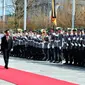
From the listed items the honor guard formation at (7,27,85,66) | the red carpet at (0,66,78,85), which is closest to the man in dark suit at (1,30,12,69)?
the red carpet at (0,66,78,85)

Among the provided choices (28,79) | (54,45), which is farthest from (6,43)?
(28,79)

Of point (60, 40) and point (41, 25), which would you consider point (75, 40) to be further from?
point (41, 25)

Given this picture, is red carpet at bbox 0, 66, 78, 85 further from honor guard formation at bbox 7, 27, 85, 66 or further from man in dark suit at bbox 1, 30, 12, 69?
honor guard formation at bbox 7, 27, 85, 66

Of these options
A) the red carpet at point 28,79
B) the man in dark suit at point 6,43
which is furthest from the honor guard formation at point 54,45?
the red carpet at point 28,79

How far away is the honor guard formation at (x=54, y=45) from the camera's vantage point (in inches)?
704

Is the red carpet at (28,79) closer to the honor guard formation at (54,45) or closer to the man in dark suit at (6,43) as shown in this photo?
the man in dark suit at (6,43)

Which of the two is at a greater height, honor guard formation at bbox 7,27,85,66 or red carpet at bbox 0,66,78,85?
honor guard formation at bbox 7,27,85,66

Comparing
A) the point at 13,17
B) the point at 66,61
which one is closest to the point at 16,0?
the point at 13,17

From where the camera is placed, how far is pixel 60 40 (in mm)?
18875

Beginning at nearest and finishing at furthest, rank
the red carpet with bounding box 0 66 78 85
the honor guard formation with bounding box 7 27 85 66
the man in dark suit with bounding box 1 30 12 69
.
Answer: the red carpet with bounding box 0 66 78 85 → the man in dark suit with bounding box 1 30 12 69 → the honor guard formation with bounding box 7 27 85 66

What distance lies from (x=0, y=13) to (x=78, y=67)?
58752 millimetres

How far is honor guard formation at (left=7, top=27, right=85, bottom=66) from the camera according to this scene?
1787 cm

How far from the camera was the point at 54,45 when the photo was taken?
19.4 meters

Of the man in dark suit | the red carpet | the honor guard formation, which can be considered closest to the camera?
the red carpet
